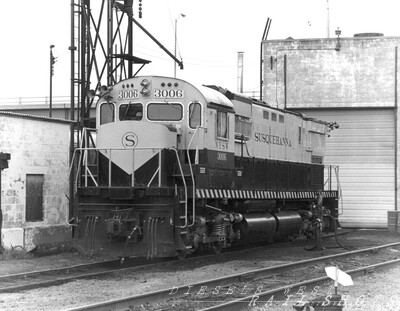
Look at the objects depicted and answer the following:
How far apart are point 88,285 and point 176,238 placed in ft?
6.78

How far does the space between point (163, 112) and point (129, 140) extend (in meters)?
1.11

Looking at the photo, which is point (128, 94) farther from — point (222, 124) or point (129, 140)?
point (222, 124)

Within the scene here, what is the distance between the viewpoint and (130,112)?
47.1ft

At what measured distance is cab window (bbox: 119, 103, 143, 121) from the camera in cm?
1428

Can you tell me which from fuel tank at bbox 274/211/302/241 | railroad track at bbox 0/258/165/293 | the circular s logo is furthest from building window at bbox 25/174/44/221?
fuel tank at bbox 274/211/302/241

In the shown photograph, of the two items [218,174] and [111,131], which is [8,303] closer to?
[111,131]

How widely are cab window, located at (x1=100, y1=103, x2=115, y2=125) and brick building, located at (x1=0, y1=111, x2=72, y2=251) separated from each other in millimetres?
3530

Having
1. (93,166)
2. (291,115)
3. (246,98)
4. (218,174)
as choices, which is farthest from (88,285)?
(291,115)

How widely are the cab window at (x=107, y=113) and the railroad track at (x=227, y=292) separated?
186 inches

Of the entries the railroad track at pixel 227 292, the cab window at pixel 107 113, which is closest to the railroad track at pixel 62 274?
the railroad track at pixel 227 292

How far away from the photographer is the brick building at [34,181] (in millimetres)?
16672

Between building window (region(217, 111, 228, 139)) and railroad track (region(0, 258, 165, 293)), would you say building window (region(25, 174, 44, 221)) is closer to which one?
railroad track (region(0, 258, 165, 293))

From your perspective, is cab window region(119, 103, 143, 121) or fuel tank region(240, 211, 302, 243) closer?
cab window region(119, 103, 143, 121)

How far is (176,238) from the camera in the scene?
512 inches
